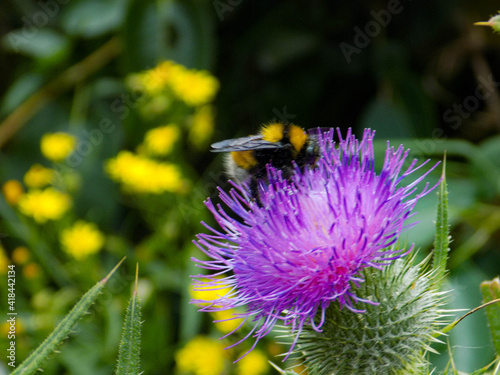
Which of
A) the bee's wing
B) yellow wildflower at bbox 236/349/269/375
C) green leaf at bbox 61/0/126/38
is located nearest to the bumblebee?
the bee's wing

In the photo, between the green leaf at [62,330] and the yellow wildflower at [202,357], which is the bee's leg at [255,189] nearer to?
the green leaf at [62,330]

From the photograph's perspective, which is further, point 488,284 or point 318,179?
point 318,179

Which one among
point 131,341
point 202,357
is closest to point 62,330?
point 131,341

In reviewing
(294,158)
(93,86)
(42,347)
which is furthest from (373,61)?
(42,347)

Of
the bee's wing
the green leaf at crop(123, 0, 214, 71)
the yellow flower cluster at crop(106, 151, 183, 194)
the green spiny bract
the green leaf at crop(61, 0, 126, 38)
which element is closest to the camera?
the green spiny bract

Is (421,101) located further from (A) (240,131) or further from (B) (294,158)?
(B) (294,158)

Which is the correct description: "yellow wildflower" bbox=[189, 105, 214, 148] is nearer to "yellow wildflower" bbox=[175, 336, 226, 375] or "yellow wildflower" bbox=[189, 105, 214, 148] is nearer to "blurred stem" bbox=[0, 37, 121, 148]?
"blurred stem" bbox=[0, 37, 121, 148]
